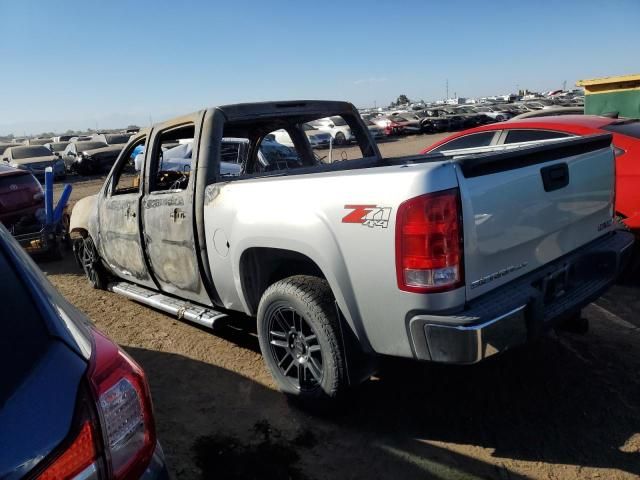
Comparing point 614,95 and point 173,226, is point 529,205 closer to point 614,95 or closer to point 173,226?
point 173,226

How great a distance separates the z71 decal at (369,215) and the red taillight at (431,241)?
8 centimetres

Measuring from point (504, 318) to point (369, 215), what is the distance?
811mm

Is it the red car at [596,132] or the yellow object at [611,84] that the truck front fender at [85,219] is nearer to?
the red car at [596,132]

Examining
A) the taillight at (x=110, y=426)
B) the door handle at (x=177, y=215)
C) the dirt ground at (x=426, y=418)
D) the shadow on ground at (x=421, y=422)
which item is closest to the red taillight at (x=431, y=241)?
the dirt ground at (x=426, y=418)

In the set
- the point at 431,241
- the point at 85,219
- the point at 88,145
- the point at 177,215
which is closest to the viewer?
the point at 431,241

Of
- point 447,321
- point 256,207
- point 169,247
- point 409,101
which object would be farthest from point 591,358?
point 409,101

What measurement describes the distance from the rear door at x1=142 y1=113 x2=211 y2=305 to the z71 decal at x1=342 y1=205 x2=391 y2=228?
1.50 m

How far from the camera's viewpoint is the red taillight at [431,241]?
2.47 metres

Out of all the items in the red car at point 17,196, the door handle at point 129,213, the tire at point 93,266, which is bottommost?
the tire at point 93,266

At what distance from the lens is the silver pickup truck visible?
252 centimetres

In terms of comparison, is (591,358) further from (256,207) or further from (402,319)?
(256,207)

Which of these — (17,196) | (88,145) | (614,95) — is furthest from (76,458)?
(88,145)

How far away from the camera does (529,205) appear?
2.86m

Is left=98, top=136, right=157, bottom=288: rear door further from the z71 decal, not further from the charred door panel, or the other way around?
the z71 decal
